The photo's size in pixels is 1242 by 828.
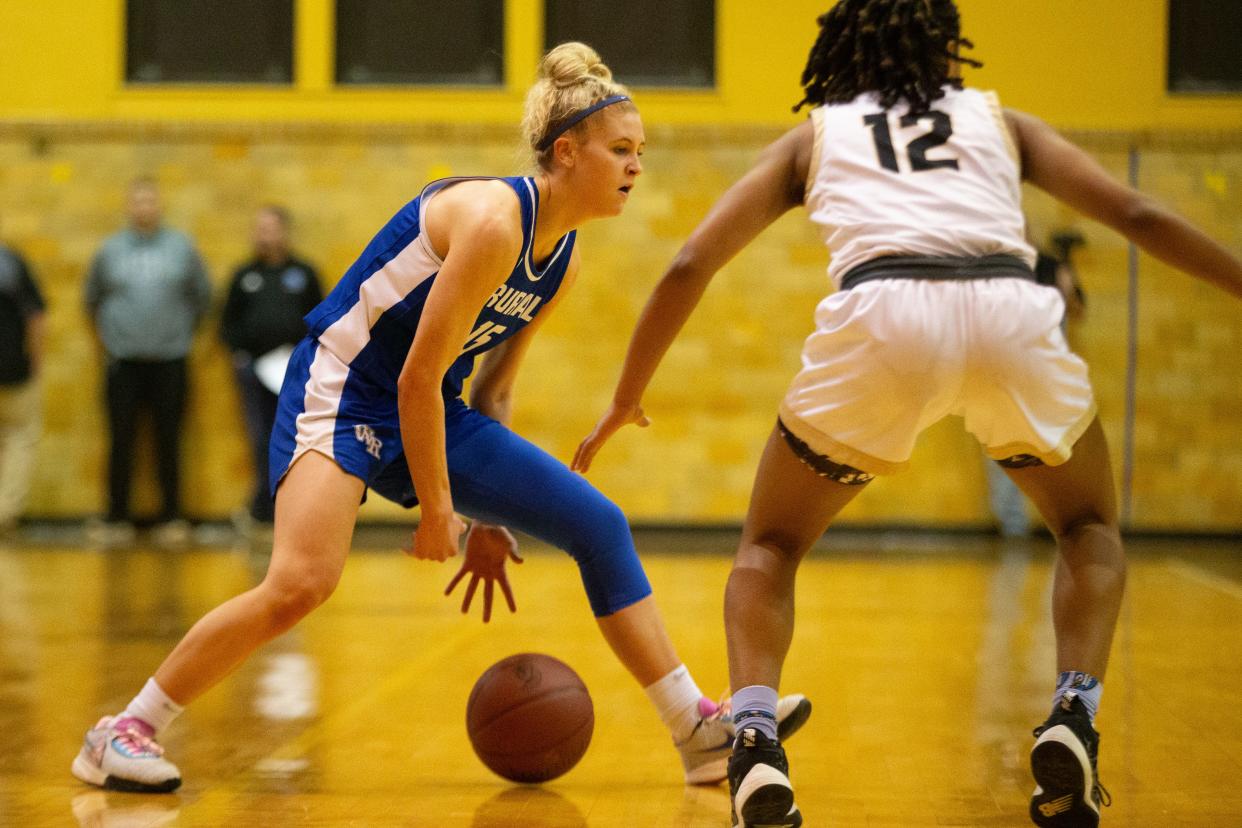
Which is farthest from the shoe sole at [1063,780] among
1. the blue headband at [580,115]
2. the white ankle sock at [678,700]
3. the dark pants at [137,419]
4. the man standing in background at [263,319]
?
the dark pants at [137,419]

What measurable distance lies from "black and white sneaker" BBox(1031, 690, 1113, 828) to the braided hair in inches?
54.1

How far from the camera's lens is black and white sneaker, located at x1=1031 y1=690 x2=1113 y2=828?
3.06 m

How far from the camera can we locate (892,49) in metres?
3.22

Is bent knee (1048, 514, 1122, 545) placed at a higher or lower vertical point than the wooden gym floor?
higher

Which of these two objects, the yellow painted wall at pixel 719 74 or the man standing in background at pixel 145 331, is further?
the yellow painted wall at pixel 719 74

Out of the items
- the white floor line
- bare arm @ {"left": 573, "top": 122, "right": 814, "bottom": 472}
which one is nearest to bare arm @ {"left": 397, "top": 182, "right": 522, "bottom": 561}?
bare arm @ {"left": 573, "top": 122, "right": 814, "bottom": 472}

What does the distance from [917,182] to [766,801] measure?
1354mm

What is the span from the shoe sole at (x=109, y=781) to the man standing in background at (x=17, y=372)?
708cm

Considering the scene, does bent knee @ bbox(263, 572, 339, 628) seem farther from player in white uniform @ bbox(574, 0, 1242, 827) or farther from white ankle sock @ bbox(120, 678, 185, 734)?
player in white uniform @ bbox(574, 0, 1242, 827)

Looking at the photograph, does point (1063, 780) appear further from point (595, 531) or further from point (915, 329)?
point (595, 531)

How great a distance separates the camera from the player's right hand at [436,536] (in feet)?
10.6

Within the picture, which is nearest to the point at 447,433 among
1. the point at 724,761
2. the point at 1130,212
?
the point at 724,761

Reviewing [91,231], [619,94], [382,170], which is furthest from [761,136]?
[619,94]

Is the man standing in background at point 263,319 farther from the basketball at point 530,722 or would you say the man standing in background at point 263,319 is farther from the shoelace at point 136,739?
the basketball at point 530,722
